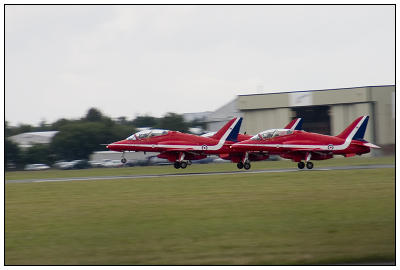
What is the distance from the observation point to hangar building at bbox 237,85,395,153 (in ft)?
207

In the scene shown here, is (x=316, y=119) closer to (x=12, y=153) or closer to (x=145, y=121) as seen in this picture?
(x=12, y=153)

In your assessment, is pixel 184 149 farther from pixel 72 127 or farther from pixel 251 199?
pixel 72 127

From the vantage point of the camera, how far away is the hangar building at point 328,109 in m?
63.0

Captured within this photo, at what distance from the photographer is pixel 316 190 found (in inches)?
914

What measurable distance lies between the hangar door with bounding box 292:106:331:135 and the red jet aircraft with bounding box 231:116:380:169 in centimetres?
3029

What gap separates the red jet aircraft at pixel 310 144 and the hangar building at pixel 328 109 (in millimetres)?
25147

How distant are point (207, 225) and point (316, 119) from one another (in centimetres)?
5350

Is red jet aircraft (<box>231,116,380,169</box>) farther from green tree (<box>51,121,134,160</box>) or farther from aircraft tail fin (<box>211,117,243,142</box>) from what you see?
green tree (<box>51,121,134,160</box>)

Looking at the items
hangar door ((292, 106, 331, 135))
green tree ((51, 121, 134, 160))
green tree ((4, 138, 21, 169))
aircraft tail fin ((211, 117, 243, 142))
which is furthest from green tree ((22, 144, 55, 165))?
aircraft tail fin ((211, 117, 243, 142))

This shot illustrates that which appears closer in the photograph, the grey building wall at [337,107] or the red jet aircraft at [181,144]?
the red jet aircraft at [181,144]

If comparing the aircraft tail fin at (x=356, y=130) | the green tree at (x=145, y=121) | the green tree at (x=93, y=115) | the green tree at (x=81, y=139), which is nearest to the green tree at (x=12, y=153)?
the green tree at (x=81, y=139)

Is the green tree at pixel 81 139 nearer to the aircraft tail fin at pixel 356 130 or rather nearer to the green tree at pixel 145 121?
the green tree at pixel 145 121

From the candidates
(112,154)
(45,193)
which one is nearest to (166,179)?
(45,193)

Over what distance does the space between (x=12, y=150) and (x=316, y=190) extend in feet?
166
